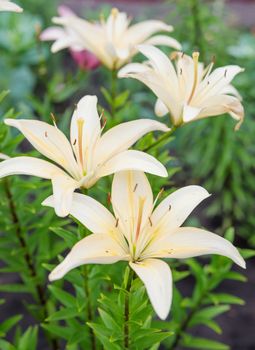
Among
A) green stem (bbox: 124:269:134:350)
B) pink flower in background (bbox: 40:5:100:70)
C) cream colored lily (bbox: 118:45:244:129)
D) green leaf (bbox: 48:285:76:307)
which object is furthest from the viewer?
pink flower in background (bbox: 40:5:100:70)

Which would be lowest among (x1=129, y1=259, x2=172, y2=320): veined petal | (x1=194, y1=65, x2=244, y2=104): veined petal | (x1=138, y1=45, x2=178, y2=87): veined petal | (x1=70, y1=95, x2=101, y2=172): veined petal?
(x1=129, y1=259, x2=172, y2=320): veined petal

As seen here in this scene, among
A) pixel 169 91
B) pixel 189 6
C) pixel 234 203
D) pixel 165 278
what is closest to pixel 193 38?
pixel 189 6

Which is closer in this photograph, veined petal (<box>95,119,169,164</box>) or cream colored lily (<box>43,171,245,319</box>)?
cream colored lily (<box>43,171,245,319</box>)

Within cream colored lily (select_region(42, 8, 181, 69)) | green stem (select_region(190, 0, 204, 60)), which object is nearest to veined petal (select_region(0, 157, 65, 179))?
cream colored lily (select_region(42, 8, 181, 69))

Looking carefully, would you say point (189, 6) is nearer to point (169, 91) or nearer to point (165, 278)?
point (169, 91)

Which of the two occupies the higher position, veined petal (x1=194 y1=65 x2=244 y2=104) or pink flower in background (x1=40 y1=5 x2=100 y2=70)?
veined petal (x1=194 y1=65 x2=244 y2=104)

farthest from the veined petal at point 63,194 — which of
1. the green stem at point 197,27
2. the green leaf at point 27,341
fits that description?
the green stem at point 197,27

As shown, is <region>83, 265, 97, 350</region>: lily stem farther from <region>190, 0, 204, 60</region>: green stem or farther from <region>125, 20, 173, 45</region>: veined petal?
<region>190, 0, 204, 60</region>: green stem

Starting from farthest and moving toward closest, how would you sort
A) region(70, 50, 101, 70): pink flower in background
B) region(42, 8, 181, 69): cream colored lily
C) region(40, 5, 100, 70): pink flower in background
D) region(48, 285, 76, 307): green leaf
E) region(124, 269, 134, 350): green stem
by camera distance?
region(70, 50, 101, 70): pink flower in background → region(40, 5, 100, 70): pink flower in background → region(42, 8, 181, 69): cream colored lily → region(48, 285, 76, 307): green leaf → region(124, 269, 134, 350): green stem
